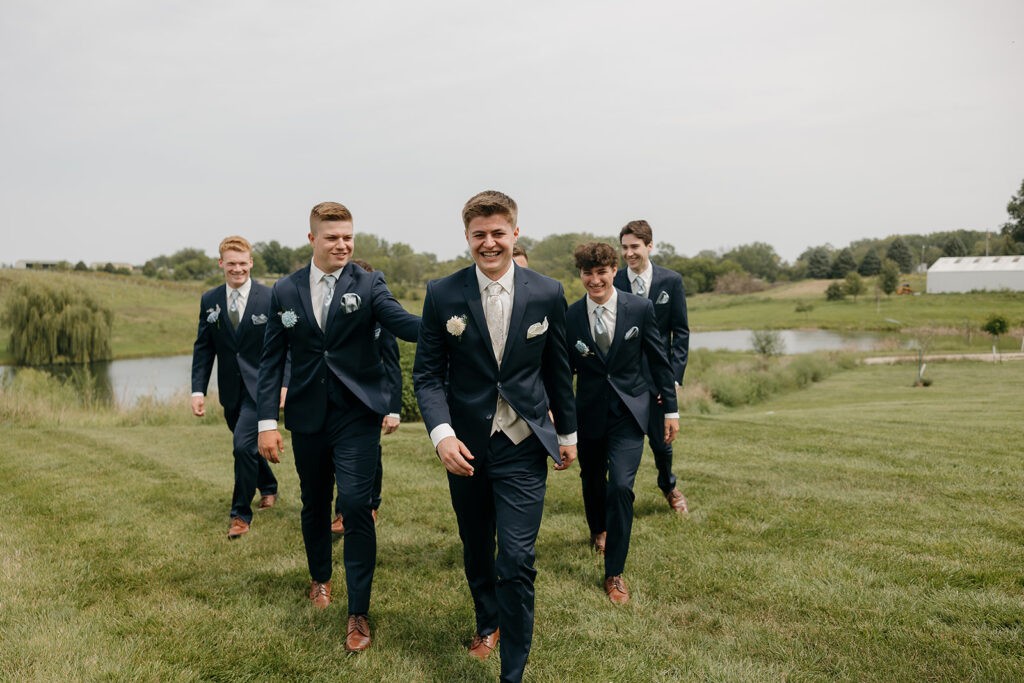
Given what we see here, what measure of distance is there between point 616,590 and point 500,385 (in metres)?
2.00

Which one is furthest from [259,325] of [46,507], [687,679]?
[687,679]

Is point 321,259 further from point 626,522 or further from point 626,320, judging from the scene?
point 626,522

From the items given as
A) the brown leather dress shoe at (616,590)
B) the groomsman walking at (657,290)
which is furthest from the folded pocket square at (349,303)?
the groomsman walking at (657,290)

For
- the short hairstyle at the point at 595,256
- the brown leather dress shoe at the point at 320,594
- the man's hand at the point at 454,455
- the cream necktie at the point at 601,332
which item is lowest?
the brown leather dress shoe at the point at 320,594

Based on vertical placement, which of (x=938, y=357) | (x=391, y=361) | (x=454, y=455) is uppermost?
(x=391, y=361)

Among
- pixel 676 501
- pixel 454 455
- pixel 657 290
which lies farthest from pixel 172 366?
pixel 454 455

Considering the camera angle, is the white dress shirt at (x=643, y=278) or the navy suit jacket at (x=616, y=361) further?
the white dress shirt at (x=643, y=278)

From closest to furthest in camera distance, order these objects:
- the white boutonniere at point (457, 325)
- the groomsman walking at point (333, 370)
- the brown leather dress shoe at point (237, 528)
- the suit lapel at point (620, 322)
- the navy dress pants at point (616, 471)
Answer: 1. the white boutonniere at point (457, 325)
2. the groomsman walking at point (333, 370)
3. the navy dress pants at point (616, 471)
4. the suit lapel at point (620, 322)
5. the brown leather dress shoe at point (237, 528)

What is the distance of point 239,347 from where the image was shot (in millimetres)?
5852

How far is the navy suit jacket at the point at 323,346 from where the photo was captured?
4.04m

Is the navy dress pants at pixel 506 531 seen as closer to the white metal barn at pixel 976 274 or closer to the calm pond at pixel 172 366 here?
the calm pond at pixel 172 366

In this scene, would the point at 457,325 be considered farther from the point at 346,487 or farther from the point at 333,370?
the point at 346,487

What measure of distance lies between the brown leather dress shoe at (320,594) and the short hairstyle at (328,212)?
248 centimetres

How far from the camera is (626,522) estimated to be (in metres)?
4.45
